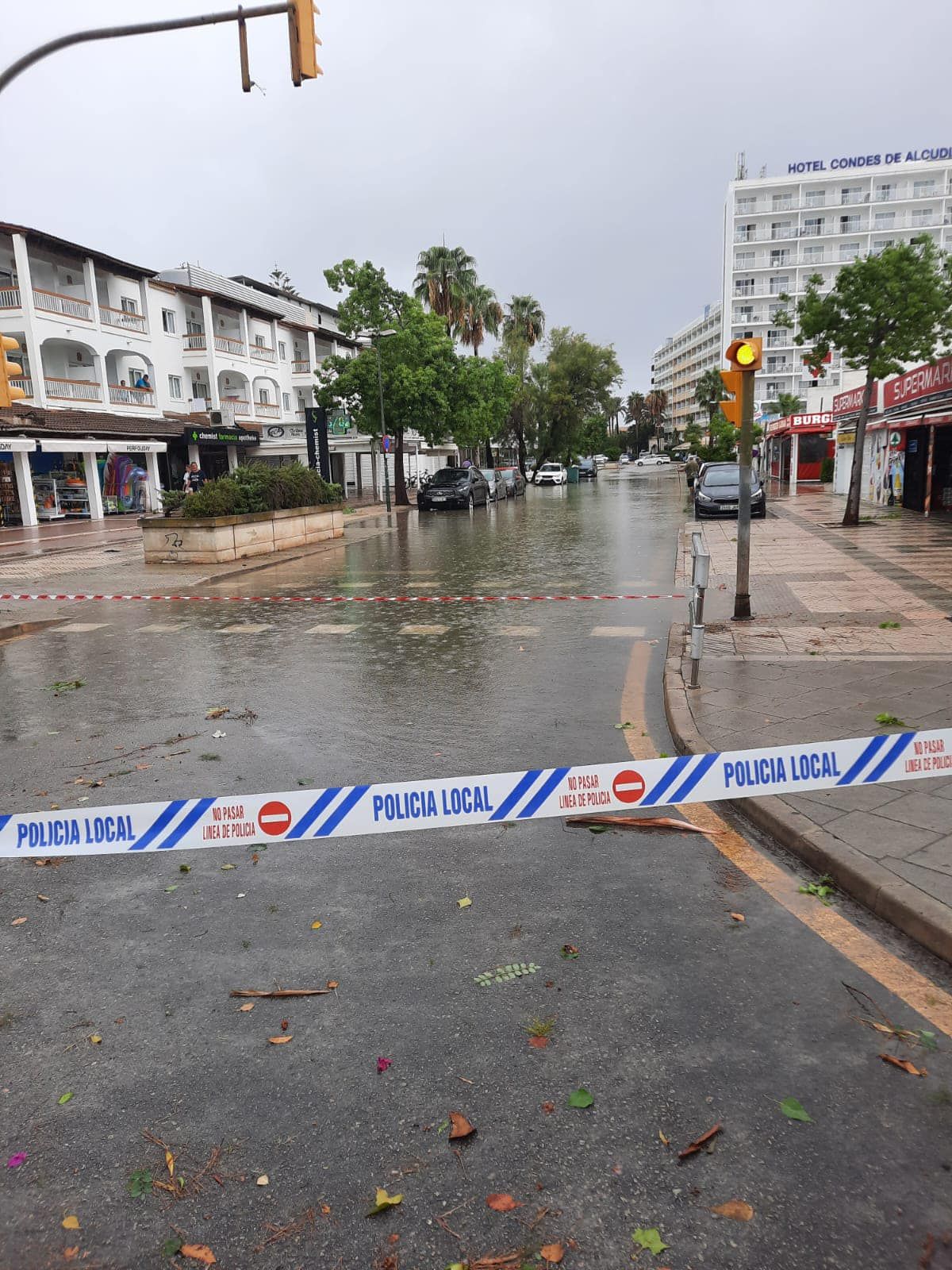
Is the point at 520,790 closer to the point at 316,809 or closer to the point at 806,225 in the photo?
the point at 316,809

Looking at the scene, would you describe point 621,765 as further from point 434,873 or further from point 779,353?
point 779,353

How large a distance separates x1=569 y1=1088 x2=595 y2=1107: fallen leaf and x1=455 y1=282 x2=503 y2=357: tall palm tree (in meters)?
55.6

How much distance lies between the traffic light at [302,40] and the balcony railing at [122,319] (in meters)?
27.4

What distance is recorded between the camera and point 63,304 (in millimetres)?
31188

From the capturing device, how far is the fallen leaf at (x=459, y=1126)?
2.54 metres

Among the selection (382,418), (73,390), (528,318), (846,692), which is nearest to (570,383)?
(528,318)

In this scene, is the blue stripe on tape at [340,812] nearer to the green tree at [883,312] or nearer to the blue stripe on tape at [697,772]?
the blue stripe on tape at [697,772]

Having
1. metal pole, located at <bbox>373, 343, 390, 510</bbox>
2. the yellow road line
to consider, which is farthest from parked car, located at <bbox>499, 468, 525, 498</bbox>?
the yellow road line

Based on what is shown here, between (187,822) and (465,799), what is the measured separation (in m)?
1.19

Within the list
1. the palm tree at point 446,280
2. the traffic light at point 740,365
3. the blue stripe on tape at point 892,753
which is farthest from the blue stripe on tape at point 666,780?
the palm tree at point 446,280

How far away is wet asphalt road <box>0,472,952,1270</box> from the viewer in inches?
89.0

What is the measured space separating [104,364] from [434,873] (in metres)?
35.7

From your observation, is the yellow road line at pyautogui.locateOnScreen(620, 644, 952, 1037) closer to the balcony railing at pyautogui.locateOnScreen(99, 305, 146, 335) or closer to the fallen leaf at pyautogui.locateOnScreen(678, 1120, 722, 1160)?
the fallen leaf at pyautogui.locateOnScreen(678, 1120, 722, 1160)

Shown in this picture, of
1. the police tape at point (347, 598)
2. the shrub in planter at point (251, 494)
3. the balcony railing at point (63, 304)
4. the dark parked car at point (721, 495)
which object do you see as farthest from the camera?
the balcony railing at point (63, 304)
